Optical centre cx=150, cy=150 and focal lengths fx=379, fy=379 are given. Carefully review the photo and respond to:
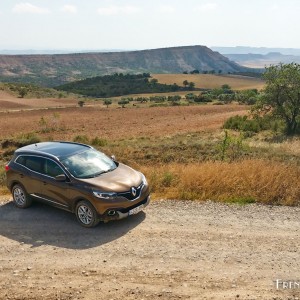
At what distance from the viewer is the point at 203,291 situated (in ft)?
19.1

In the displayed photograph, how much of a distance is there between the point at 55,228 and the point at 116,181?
1710 mm

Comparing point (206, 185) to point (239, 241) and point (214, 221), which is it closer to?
point (214, 221)

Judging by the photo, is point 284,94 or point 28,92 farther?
point 28,92

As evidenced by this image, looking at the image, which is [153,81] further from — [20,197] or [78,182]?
[78,182]

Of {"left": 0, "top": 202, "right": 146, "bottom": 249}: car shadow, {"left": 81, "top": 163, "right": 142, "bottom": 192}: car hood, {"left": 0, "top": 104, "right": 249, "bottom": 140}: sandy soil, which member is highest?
{"left": 81, "top": 163, "right": 142, "bottom": 192}: car hood

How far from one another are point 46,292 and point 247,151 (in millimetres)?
12647

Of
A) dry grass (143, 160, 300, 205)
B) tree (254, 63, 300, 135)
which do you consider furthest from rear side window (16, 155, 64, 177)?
tree (254, 63, 300, 135)

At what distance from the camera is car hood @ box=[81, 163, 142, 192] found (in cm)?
846

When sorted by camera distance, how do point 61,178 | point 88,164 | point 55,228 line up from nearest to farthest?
point 55,228
point 61,178
point 88,164

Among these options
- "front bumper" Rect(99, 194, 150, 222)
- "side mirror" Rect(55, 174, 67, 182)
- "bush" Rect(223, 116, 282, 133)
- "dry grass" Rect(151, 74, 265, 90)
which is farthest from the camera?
"dry grass" Rect(151, 74, 265, 90)

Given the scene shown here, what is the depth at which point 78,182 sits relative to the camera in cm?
865

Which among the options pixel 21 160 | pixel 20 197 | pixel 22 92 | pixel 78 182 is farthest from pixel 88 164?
pixel 22 92

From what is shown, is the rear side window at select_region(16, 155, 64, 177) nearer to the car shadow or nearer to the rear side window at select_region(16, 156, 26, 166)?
the rear side window at select_region(16, 156, 26, 166)

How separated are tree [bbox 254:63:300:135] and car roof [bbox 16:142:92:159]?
21495 millimetres
